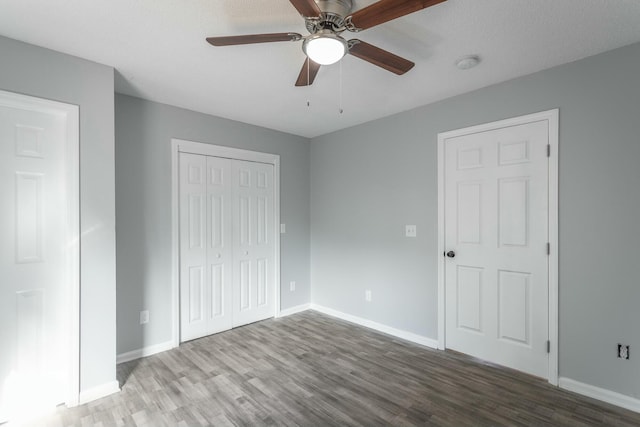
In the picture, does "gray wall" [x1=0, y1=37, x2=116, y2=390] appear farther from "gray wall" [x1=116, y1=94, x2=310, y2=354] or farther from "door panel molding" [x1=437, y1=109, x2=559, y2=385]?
"door panel molding" [x1=437, y1=109, x2=559, y2=385]

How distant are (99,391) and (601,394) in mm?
3632

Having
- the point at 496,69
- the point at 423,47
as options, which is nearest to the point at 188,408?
the point at 423,47

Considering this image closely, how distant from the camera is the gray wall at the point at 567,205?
209cm

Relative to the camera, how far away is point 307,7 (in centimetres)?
132

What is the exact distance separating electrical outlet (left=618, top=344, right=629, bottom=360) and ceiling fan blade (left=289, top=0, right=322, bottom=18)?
9.39ft

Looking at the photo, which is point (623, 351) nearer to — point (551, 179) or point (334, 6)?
point (551, 179)

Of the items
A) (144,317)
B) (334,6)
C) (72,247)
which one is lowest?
(144,317)

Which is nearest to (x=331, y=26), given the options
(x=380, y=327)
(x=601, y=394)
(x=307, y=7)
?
(x=307, y=7)

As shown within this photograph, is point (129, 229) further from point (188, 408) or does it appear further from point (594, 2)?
point (594, 2)

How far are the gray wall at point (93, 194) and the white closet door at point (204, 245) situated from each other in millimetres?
906

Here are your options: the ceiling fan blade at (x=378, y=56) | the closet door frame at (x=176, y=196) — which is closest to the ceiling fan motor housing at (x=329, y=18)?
the ceiling fan blade at (x=378, y=56)

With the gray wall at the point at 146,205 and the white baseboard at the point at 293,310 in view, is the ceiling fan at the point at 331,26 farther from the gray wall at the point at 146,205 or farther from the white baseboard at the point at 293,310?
the white baseboard at the point at 293,310

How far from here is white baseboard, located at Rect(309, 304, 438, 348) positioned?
3131mm

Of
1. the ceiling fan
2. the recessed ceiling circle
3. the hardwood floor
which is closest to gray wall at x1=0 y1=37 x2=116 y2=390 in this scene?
the hardwood floor
